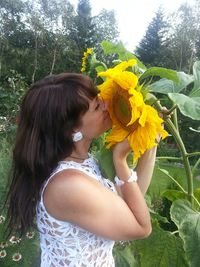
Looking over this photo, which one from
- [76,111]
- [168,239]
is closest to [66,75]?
[76,111]

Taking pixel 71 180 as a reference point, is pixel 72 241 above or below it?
below

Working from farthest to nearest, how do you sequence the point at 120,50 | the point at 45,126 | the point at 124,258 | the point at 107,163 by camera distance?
the point at 124,258
the point at 120,50
the point at 107,163
the point at 45,126

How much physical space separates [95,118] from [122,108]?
0.31ft

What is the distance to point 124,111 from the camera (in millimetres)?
1224

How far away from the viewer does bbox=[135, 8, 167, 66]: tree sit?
21641 millimetres

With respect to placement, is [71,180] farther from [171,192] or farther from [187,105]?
[171,192]

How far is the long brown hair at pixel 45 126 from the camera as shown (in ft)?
4.13

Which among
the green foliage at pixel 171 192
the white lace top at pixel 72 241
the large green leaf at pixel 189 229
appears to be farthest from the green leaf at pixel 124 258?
the white lace top at pixel 72 241

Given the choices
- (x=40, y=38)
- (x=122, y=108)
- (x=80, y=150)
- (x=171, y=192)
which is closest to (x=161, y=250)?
(x=171, y=192)

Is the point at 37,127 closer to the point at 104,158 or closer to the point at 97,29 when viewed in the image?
the point at 104,158

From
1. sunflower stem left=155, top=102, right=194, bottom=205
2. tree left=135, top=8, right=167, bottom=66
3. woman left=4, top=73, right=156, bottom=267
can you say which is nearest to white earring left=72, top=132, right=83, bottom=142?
woman left=4, top=73, right=156, bottom=267

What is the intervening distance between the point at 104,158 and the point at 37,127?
0.72 feet

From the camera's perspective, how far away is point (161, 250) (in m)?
1.73

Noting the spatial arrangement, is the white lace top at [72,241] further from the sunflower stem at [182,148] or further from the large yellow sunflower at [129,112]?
the sunflower stem at [182,148]
